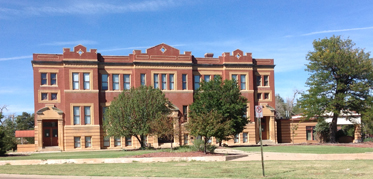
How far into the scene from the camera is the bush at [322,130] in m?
52.8

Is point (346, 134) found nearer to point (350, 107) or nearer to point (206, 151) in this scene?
point (350, 107)

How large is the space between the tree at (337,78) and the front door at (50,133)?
100 ft

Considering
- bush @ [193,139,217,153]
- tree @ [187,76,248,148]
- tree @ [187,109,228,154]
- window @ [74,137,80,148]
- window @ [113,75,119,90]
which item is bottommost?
window @ [74,137,80,148]

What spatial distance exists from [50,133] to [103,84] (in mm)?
8541

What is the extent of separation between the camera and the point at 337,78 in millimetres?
48594

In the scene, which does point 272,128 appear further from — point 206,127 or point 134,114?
point 206,127

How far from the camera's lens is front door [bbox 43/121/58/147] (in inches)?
1822

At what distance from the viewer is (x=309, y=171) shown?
18.2 m

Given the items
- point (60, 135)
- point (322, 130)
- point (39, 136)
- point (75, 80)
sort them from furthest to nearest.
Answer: point (322, 130), point (75, 80), point (60, 135), point (39, 136)

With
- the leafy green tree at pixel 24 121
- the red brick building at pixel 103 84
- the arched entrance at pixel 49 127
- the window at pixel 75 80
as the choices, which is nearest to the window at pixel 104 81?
the red brick building at pixel 103 84

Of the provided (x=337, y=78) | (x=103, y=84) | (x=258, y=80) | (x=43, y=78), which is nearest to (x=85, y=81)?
(x=103, y=84)

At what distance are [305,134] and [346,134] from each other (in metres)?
5.99

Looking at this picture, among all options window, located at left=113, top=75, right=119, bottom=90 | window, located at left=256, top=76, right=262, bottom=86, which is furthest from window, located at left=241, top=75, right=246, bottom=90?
window, located at left=113, top=75, right=119, bottom=90

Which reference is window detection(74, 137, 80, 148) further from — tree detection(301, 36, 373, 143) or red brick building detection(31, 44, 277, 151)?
tree detection(301, 36, 373, 143)
